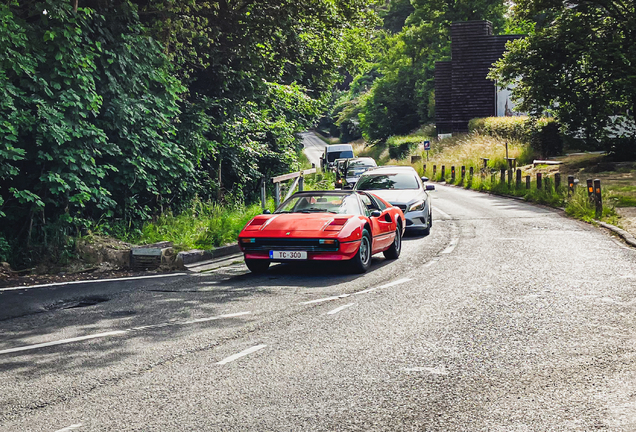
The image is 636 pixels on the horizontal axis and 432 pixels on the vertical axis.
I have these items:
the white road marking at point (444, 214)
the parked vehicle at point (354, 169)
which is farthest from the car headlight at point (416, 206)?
the parked vehicle at point (354, 169)

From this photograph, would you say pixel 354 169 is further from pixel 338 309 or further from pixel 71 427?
pixel 71 427

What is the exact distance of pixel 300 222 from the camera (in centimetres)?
1164

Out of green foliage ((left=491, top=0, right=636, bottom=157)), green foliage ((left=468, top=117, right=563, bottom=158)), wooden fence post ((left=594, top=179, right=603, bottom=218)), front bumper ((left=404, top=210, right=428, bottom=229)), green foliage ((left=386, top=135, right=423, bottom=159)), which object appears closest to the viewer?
front bumper ((left=404, top=210, right=428, bottom=229))

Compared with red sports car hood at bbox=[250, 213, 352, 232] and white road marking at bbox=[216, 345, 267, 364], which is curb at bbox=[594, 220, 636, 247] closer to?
red sports car hood at bbox=[250, 213, 352, 232]

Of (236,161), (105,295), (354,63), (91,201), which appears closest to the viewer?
(105,295)

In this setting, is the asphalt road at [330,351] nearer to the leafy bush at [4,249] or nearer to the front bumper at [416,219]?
the leafy bush at [4,249]

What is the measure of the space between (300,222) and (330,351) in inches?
205

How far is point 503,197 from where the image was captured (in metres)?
30.6

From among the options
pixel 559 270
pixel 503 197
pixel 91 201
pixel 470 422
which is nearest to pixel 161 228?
pixel 91 201

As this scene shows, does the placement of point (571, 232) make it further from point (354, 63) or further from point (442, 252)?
point (354, 63)

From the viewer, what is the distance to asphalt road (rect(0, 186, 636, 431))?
4879 mm

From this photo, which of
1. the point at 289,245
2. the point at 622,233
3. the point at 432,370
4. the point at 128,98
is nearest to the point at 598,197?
the point at 622,233

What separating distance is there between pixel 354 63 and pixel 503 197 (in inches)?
633

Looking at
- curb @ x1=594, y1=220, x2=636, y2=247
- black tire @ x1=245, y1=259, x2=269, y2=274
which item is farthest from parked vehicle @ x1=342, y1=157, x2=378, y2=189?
black tire @ x1=245, y1=259, x2=269, y2=274
